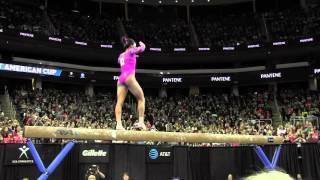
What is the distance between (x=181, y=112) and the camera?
28.3 meters

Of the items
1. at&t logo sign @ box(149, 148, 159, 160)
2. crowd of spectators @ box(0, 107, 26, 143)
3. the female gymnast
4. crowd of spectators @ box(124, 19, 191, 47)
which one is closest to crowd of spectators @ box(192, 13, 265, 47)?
crowd of spectators @ box(124, 19, 191, 47)

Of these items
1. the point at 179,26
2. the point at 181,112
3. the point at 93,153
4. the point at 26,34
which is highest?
the point at 179,26

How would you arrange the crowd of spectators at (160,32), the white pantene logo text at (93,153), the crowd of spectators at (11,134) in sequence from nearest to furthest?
1. the white pantene logo text at (93,153)
2. the crowd of spectators at (11,134)
3. the crowd of spectators at (160,32)

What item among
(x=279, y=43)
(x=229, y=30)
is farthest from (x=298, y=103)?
(x=229, y=30)

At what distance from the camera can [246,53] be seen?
3039 cm

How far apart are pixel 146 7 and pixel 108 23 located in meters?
4.71

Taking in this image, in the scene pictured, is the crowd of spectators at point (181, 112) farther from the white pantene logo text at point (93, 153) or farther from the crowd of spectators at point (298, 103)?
the white pantene logo text at point (93, 153)

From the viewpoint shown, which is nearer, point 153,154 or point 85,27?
point 153,154

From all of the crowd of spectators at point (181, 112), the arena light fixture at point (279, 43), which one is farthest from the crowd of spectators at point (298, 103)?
the arena light fixture at point (279, 43)

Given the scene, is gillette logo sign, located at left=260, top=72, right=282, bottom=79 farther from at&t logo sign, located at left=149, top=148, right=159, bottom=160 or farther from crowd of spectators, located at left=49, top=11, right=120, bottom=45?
at&t logo sign, located at left=149, top=148, right=159, bottom=160

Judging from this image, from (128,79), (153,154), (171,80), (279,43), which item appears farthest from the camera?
(171,80)

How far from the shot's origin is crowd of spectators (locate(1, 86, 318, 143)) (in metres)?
22.0

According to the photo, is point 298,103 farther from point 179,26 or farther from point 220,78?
point 179,26

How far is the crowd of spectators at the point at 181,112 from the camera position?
2203 cm
